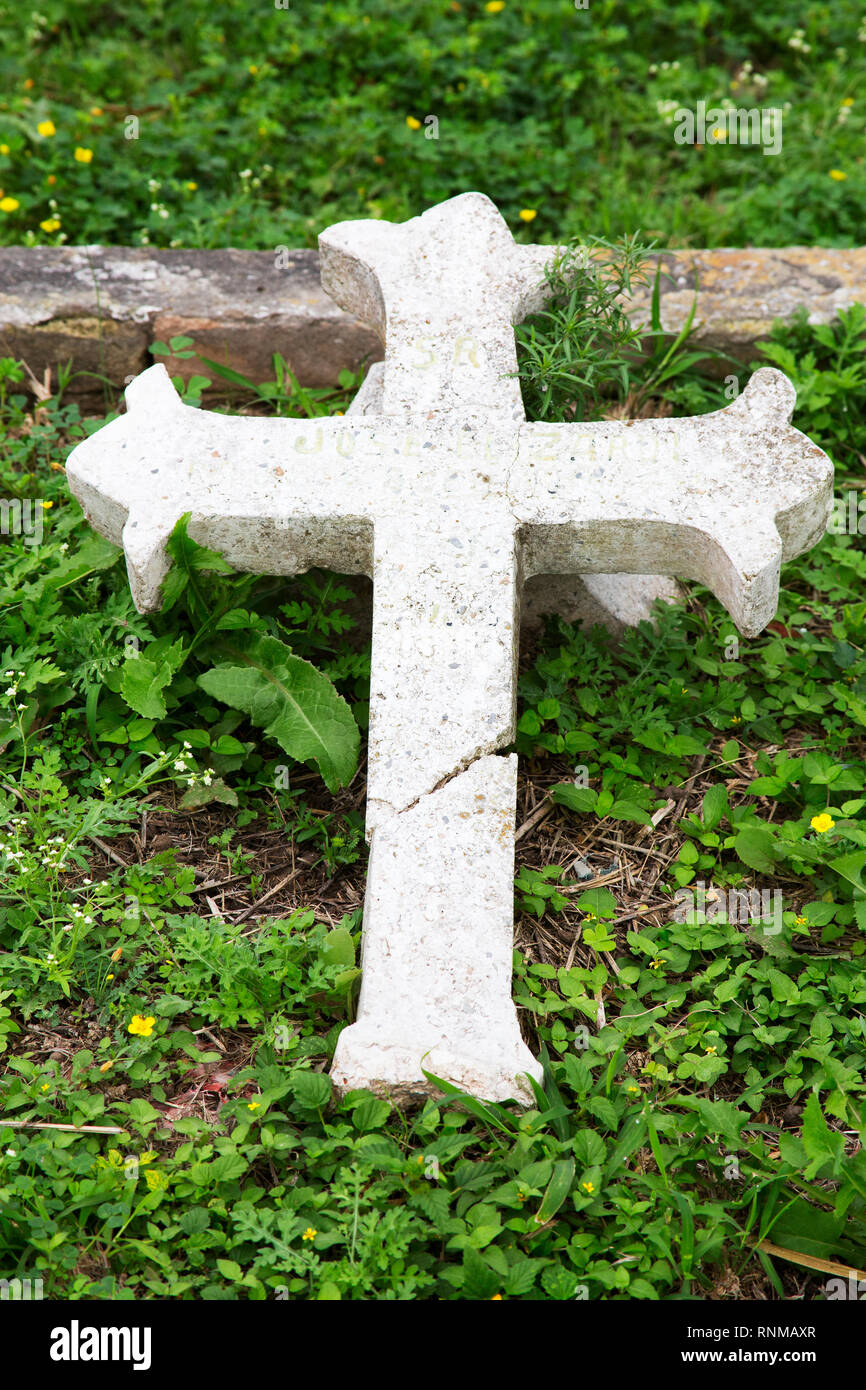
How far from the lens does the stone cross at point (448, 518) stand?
8.03ft

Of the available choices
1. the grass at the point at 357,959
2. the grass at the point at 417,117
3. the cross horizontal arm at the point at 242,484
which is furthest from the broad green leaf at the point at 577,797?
the grass at the point at 417,117

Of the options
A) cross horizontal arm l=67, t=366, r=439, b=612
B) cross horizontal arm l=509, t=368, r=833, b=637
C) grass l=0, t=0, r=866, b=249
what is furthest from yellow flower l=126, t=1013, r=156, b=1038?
grass l=0, t=0, r=866, b=249

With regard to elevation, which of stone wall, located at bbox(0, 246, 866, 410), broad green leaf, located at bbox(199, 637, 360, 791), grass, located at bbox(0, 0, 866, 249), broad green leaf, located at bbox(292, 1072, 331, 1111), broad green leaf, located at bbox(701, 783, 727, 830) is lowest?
broad green leaf, located at bbox(292, 1072, 331, 1111)

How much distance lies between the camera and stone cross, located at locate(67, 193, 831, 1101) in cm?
245

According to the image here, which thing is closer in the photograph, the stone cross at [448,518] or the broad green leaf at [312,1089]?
the broad green leaf at [312,1089]

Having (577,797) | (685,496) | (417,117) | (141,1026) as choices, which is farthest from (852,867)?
(417,117)

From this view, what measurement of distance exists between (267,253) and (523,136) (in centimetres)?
136

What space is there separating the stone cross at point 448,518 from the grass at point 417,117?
1.60 meters

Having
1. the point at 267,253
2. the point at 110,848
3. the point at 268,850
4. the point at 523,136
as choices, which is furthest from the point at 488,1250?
the point at 523,136

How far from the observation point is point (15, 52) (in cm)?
501

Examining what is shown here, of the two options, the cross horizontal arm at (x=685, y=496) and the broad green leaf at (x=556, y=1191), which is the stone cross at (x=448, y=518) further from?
the broad green leaf at (x=556, y=1191)

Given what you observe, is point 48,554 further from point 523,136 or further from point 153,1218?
point 523,136

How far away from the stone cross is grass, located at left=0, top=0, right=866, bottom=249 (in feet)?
5.23

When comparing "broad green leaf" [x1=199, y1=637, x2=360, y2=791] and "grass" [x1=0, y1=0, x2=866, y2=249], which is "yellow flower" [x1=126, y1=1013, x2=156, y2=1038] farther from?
"grass" [x1=0, y1=0, x2=866, y2=249]
